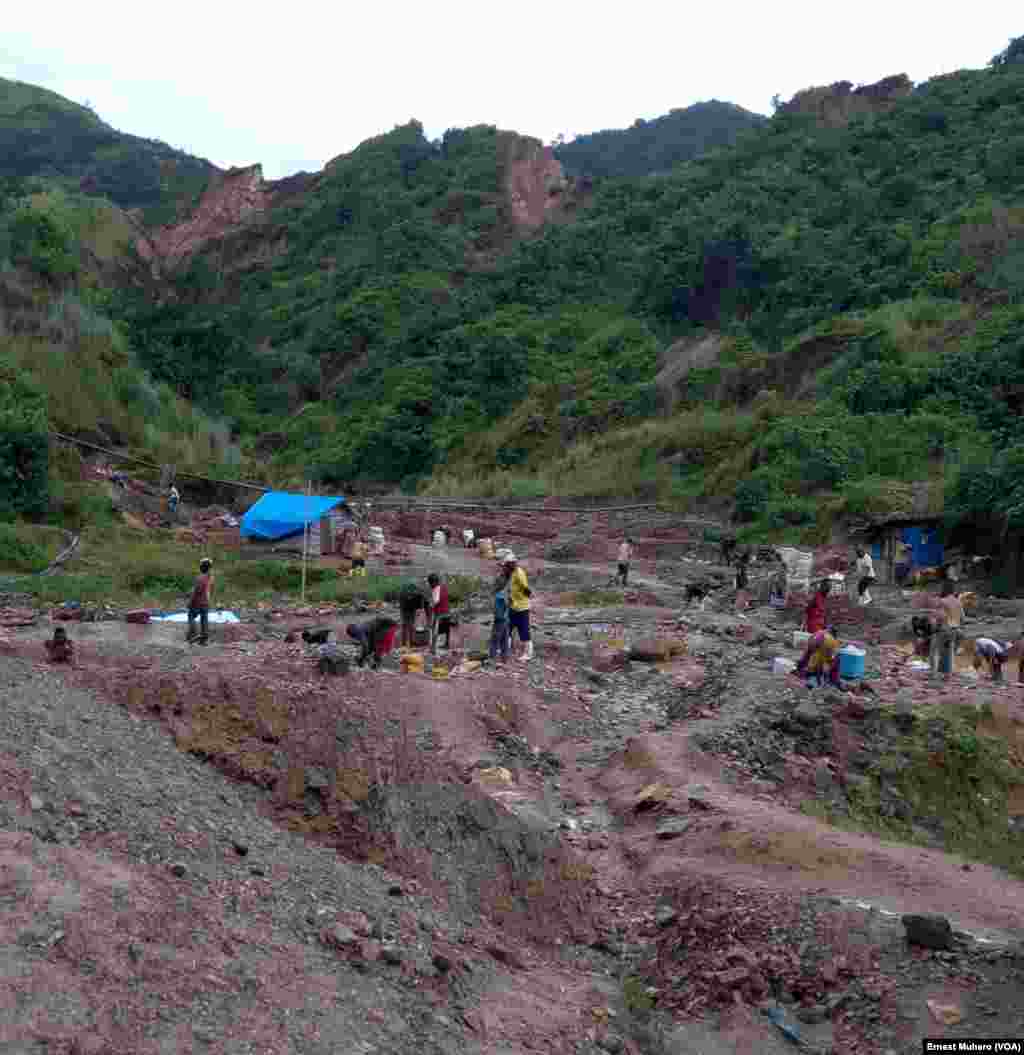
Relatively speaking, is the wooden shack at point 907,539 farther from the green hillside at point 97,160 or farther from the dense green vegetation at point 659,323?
the green hillside at point 97,160

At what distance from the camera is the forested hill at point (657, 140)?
3438 inches

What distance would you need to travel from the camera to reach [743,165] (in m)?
55.5

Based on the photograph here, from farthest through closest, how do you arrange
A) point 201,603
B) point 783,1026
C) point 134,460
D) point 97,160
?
point 97,160
point 134,460
point 201,603
point 783,1026

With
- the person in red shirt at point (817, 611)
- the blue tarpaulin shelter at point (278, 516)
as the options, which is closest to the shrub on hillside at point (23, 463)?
the blue tarpaulin shelter at point (278, 516)

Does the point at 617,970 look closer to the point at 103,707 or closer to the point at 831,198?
the point at 103,707

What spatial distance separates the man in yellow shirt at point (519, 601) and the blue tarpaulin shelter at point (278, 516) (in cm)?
1141

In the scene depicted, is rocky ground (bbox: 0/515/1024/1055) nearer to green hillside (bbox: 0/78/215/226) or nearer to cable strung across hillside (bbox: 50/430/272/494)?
cable strung across hillside (bbox: 50/430/272/494)

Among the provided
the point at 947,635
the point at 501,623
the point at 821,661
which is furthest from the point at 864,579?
the point at 501,623

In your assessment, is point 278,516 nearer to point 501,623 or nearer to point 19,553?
point 19,553

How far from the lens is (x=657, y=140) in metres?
91.2

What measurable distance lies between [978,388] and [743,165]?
28.6 meters

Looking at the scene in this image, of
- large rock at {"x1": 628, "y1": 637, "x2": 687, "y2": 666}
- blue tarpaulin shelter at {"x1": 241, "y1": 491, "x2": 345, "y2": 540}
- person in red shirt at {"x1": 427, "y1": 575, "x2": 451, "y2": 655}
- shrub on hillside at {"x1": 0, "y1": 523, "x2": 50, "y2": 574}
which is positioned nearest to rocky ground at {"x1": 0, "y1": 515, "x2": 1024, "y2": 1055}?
person in red shirt at {"x1": 427, "y1": 575, "x2": 451, "y2": 655}

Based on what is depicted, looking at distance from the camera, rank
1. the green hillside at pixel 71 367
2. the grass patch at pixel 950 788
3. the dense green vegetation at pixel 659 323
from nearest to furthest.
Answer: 1. the grass patch at pixel 950 788
2. the green hillside at pixel 71 367
3. the dense green vegetation at pixel 659 323

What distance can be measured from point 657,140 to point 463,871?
295 ft
